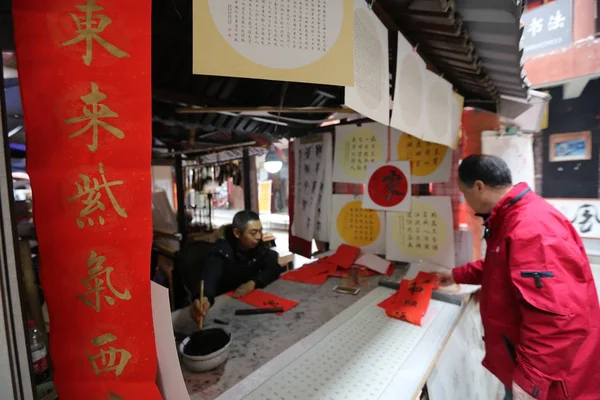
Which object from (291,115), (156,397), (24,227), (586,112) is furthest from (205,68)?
(586,112)

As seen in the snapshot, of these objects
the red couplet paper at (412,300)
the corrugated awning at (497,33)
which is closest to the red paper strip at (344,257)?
the red couplet paper at (412,300)

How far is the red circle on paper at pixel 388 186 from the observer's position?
2.62m

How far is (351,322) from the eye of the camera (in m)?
1.59

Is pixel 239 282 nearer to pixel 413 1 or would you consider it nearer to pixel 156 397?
pixel 156 397

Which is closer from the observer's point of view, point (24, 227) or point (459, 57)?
point (459, 57)

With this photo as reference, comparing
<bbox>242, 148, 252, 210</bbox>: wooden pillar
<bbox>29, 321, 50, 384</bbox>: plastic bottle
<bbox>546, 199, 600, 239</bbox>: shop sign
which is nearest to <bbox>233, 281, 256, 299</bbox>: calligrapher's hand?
<bbox>29, 321, 50, 384</bbox>: plastic bottle

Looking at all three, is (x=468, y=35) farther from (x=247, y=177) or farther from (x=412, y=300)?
(x=247, y=177)

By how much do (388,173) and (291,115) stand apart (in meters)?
1.11

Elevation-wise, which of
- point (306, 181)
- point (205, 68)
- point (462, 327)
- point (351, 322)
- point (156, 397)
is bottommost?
point (462, 327)

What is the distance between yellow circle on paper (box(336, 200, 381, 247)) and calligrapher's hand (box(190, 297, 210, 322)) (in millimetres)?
1740

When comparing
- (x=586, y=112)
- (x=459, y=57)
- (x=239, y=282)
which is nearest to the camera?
(x=459, y=57)

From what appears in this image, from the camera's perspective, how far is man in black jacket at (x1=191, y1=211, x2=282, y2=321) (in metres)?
2.15

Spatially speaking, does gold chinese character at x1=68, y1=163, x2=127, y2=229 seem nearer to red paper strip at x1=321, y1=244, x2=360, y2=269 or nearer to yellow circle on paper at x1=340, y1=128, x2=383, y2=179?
red paper strip at x1=321, y1=244, x2=360, y2=269

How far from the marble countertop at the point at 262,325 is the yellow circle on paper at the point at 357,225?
23.1 inches
